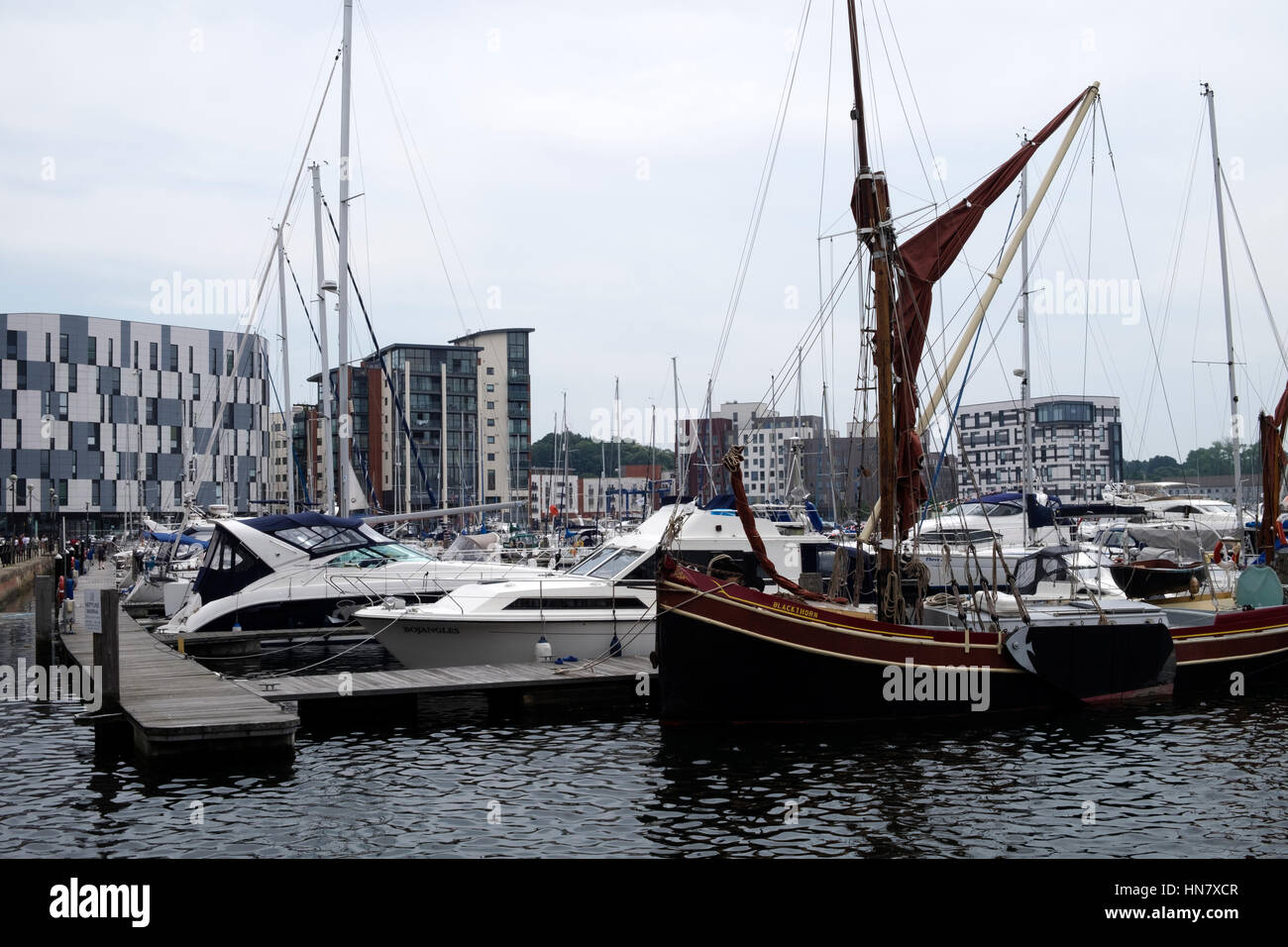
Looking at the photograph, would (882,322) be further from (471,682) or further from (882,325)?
(471,682)

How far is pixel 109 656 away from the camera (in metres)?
17.6

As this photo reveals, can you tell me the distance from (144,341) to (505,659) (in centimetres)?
10097

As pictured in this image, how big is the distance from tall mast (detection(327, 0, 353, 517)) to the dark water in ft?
46.4

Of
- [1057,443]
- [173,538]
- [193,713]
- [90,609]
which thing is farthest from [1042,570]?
[1057,443]

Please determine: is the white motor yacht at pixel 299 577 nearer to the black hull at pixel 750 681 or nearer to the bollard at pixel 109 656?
the bollard at pixel 109 656

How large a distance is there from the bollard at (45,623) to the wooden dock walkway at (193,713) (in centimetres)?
485

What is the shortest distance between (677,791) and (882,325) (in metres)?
8.80

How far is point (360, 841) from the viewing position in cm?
1279

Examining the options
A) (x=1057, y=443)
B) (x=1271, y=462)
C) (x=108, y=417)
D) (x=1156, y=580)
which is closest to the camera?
(x=1271, y=462)

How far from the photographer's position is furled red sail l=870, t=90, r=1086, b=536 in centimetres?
2000

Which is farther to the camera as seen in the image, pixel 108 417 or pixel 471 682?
pixel 108 417

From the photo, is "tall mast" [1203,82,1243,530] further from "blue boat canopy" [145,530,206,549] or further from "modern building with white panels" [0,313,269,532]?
"modern building with white panels" [0,313,269,532]
